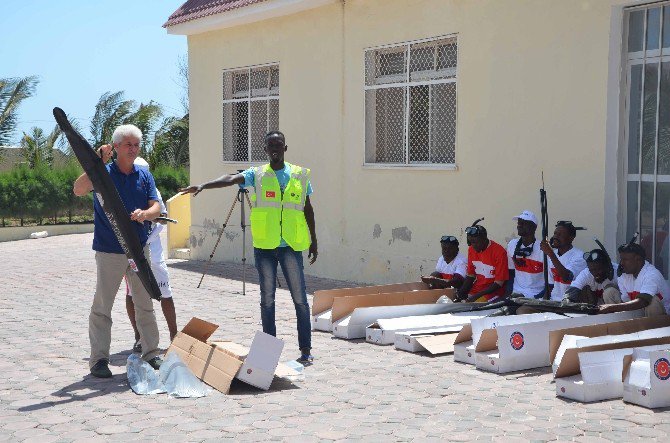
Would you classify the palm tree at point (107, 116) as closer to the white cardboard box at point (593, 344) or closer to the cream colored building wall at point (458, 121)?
the cream colored building wall at point (458, 121)

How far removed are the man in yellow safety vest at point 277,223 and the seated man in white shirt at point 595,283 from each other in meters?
2.42

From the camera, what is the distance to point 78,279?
1389cm

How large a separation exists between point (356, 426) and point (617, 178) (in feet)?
15.1

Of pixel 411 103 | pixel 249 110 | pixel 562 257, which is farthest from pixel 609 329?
pixel 249 110

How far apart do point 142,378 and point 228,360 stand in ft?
2.18

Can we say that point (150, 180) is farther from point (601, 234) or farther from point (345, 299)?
point (601, 234)

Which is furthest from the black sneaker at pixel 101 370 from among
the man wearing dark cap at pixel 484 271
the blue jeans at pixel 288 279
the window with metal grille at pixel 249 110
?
the window with metal grille at pixel 249 110

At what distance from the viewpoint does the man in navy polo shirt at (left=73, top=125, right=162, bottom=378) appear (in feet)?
23.2

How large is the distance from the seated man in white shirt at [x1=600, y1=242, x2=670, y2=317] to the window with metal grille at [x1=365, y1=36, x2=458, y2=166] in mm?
3750

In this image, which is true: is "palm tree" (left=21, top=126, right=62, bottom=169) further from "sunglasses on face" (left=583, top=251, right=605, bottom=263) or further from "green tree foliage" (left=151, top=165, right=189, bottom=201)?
"sunglasses on face" (left=583, top=251, right=605, bottom=263)

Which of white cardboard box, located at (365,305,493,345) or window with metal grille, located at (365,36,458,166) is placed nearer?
white cardboard box, located at (365,305,493,345)

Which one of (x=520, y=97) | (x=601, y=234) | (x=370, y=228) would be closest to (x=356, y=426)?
(x=601, y=234)

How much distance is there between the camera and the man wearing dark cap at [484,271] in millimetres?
9453

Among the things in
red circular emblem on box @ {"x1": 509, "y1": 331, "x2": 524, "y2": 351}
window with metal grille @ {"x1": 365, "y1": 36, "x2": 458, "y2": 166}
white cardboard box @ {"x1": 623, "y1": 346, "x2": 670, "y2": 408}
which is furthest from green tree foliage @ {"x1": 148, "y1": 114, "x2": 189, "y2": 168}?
white cardboard box @ {"x1": 623, "y1": 346, "x2": 670, "y2": 408}
